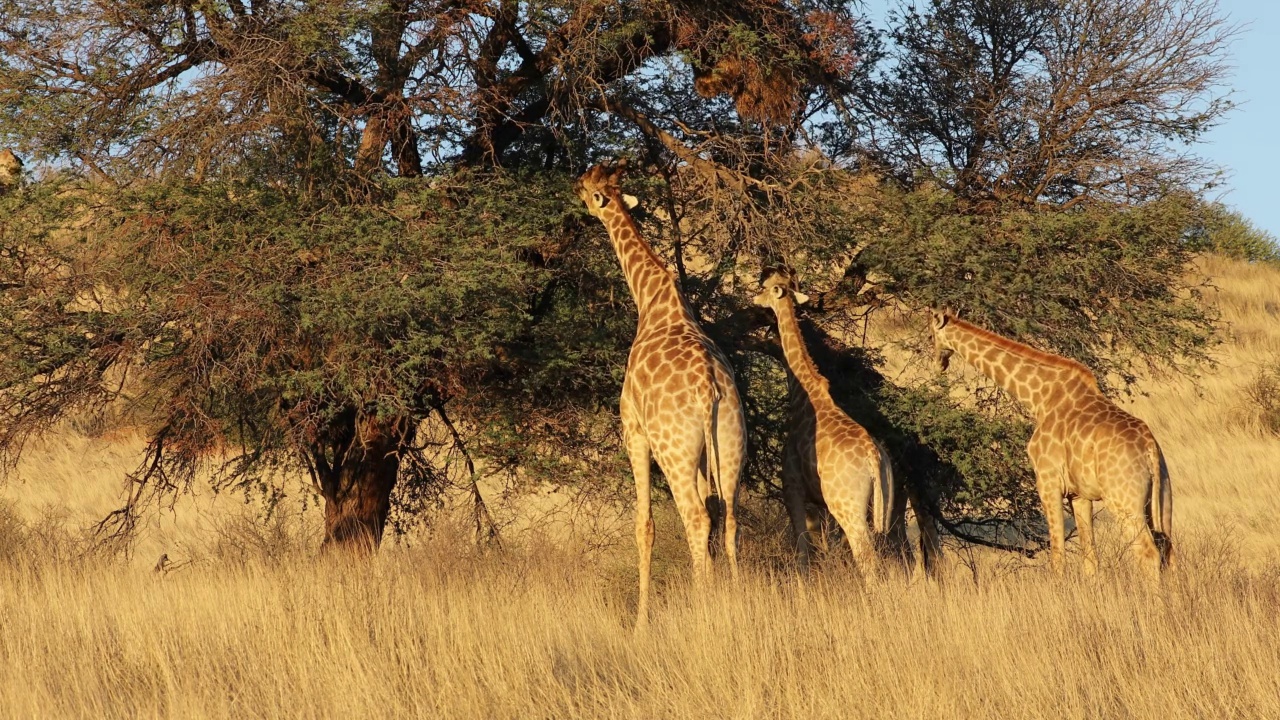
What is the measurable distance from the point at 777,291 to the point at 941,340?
138 cm

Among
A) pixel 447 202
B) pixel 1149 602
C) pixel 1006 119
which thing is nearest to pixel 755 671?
pixel 1149 602

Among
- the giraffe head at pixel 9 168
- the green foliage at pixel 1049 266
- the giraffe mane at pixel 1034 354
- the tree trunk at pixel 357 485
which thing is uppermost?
the giraffe head at pixel 9 168

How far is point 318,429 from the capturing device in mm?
9953

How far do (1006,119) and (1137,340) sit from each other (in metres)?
2.17

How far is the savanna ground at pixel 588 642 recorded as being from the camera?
240 inches

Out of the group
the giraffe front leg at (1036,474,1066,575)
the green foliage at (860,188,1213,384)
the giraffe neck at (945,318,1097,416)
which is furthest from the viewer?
the green foliage at (860,188,1213,384)

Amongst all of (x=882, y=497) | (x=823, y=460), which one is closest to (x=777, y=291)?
(x=823, y=460)

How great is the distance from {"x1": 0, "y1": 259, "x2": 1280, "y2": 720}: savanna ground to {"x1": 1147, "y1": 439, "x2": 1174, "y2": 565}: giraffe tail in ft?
0.78

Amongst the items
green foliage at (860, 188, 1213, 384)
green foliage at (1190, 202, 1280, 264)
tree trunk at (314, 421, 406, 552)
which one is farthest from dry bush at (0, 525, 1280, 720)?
green foliage at (1190, 202, 1280, 264)

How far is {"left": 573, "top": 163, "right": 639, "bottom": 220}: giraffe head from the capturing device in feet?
32.5

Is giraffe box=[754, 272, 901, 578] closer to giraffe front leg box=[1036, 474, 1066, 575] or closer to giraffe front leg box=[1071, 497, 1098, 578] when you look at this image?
giraffe front leg box=[1036, 474, 1066, 575]

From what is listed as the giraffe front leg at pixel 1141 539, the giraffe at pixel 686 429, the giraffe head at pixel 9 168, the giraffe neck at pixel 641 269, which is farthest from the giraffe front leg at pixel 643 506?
the giraffe head at pixel 9 168

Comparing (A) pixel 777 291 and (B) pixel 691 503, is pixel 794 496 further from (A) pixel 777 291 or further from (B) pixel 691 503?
(B) pixel 691 503

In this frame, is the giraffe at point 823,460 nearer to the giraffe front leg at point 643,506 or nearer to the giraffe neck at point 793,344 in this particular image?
the giraffe neck at point 793,344
